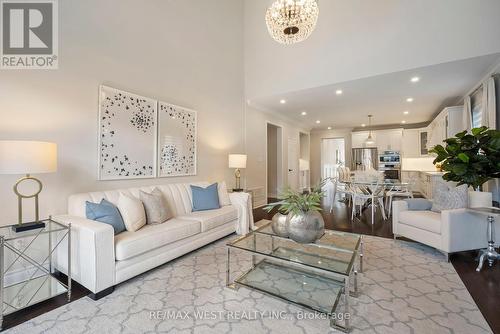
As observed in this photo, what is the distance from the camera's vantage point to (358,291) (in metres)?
2.01

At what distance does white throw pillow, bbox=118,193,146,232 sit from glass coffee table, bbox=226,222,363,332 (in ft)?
3.54

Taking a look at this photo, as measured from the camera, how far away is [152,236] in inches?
89.7

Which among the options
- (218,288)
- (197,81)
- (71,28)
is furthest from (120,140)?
(218,288)

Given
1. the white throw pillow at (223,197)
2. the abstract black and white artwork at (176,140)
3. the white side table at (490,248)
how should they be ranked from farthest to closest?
the white throw pillow at (223,197) → the abstract black and white artwork at (176,140) → the white side table at (490,248)

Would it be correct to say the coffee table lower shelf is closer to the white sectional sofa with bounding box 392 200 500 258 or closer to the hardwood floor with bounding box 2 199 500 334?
the hardwood floor with bounding box 2 199 500 334

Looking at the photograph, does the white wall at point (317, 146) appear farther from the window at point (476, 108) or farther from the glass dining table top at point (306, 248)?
the glass dining table top at point (306, 248)

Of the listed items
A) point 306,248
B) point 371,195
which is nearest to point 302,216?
point 306,248

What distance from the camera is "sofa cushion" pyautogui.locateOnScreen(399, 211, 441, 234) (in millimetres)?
2712

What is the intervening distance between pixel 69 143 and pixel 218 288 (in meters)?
2.27

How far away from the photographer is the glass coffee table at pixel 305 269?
1.73 m

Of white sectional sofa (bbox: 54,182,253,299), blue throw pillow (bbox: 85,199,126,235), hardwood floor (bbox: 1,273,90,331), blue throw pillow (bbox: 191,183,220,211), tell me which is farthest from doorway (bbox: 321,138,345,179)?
hardwood floor (bbox: 1,273,90,331)

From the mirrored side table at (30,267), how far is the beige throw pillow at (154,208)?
0.76 meters

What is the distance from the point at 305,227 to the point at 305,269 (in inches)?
18.1

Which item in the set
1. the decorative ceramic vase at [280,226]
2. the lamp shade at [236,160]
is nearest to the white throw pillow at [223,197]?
the lamp shade at [236,160]
